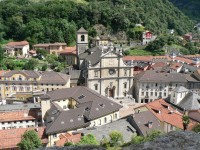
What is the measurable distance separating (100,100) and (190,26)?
10507 cm

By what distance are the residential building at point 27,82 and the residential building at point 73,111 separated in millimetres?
6108

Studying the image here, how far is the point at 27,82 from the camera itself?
50.9m

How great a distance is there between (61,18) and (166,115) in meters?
64.0

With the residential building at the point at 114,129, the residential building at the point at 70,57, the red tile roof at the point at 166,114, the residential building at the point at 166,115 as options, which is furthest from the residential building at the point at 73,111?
the residential building at the point at 70,57

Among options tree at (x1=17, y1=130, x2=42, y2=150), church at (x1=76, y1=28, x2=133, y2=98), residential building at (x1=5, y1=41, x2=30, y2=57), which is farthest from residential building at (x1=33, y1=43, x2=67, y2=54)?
tree at (x1=17, y1=130, x2=42, y2=150)

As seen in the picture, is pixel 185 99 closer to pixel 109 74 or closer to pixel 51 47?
pixel 109 74

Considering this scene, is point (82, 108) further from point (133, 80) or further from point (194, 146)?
point (194, 146)

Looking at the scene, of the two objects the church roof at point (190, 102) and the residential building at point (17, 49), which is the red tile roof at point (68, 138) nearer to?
the church roof at point (190, 102)

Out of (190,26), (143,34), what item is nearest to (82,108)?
(143,34)

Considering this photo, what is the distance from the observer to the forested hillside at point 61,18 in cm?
8669

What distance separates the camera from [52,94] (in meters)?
44.5

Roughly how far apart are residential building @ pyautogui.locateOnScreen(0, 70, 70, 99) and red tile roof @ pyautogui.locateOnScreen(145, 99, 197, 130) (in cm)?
1756

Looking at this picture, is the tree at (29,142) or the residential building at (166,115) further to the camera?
the residential building at (166,115)

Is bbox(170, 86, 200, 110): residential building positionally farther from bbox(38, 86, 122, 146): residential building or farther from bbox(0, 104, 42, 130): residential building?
bbox(0, 104, 42, 130): residential building
